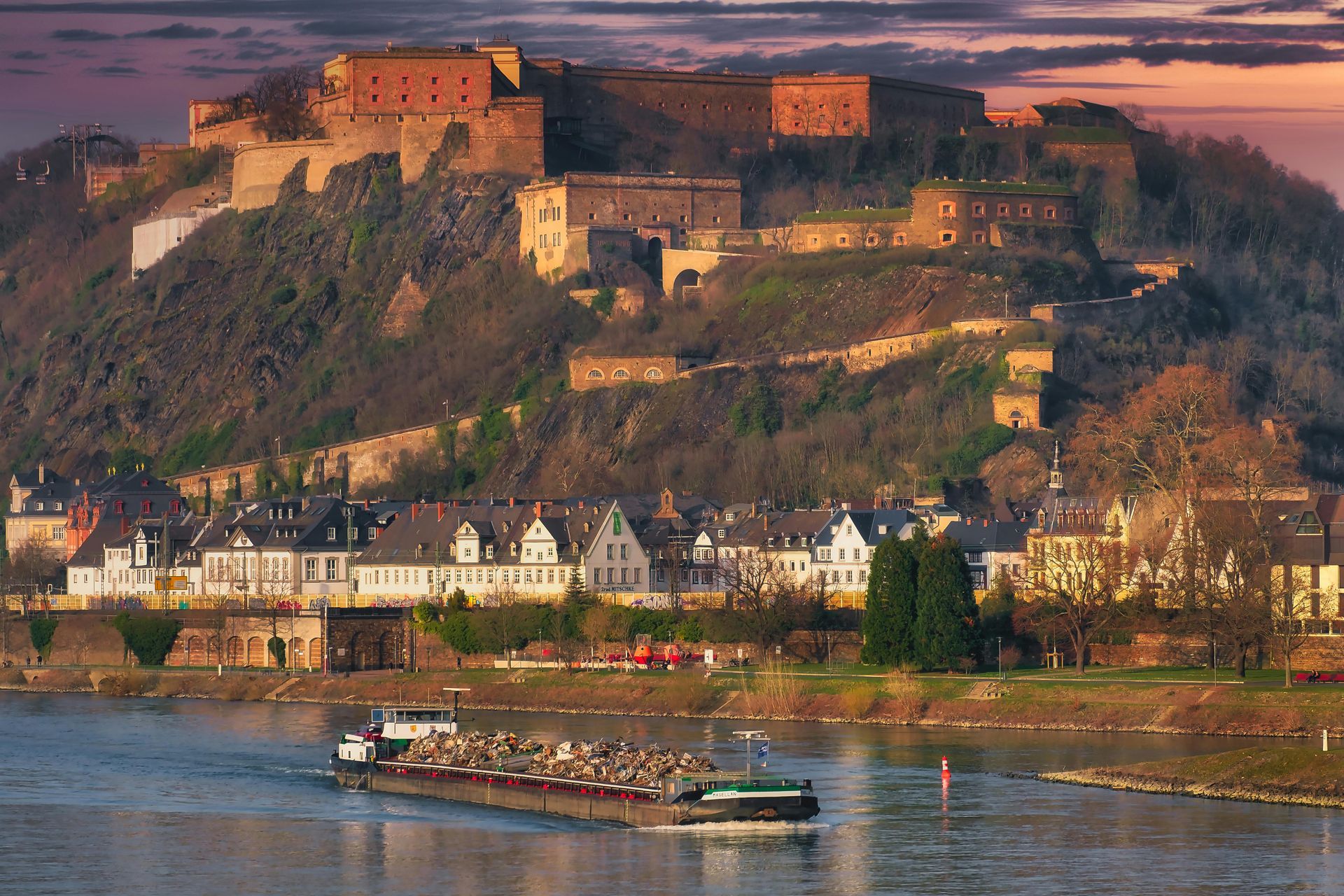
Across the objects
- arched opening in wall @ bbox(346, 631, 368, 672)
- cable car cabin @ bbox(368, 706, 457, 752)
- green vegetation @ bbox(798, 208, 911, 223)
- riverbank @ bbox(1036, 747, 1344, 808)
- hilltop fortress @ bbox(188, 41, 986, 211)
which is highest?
hilltop fortress @ bbox(188, 41, 986, 211)

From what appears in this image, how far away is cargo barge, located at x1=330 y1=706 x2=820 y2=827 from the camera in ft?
194

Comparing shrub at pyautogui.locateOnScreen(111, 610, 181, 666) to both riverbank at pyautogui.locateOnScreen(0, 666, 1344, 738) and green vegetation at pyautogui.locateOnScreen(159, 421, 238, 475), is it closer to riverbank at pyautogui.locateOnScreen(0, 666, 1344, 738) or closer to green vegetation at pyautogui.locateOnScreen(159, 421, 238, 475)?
riverbank at pyautogui.locateOnScreen(0, 666, 1344, 738)

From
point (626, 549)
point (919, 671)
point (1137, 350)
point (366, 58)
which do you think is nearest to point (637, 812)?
point (919, 671)

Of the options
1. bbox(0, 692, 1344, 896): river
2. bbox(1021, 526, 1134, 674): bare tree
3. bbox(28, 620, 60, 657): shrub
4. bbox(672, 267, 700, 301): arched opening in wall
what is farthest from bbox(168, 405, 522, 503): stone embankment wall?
bbox(0, 692, 1344, 896): river

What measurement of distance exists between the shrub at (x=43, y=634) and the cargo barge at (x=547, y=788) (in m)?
36.1

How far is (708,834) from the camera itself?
58781 millimetres

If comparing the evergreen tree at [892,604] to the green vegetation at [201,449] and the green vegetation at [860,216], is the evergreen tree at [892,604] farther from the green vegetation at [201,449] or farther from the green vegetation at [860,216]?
the green vegetation at [201,449]

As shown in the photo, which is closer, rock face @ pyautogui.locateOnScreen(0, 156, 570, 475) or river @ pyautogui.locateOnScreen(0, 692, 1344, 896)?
river @ pyautogui.locateOnScreen(0, 692, 1344, 896)

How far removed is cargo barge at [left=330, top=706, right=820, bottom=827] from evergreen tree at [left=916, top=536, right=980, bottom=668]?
55.3ft

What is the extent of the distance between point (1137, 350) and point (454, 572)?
47.5 meters

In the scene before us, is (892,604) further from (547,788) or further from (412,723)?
(547,788)

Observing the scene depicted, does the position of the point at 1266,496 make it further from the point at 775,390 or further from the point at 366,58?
the point at 366,58

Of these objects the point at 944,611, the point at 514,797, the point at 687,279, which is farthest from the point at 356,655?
the point at 687,279

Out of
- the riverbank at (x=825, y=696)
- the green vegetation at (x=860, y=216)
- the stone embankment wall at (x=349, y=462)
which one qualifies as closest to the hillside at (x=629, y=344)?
the stone embankment wall at (x=349, y=462)
